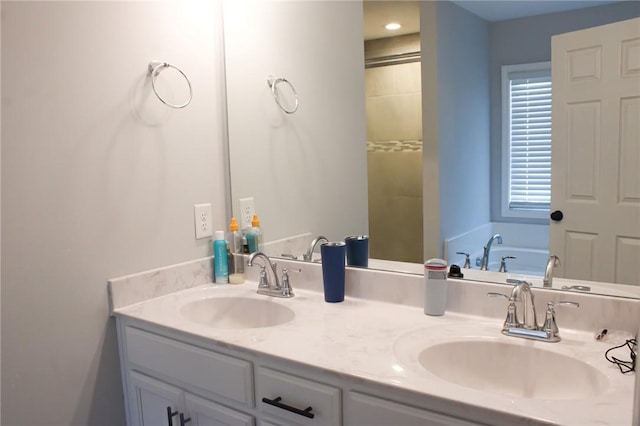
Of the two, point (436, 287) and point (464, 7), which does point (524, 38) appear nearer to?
point (464, 7)

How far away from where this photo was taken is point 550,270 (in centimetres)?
136

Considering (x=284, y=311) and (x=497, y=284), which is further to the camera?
(x=284, y=311)

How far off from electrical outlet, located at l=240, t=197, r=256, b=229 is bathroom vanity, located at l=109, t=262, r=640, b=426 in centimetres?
36

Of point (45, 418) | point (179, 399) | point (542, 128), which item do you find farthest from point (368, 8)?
point (45, 418)

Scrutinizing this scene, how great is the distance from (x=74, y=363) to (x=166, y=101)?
0.92 metres

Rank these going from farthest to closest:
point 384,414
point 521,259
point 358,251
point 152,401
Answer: point 358,251, point 152,401, point 521,259, point 384,414

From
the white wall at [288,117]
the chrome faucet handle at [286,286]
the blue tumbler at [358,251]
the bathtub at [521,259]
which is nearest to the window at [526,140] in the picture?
the bathtub at [521,259]

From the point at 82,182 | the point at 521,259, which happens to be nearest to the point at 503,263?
the point at 521,259

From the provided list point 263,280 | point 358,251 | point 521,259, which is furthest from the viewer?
point 263,280

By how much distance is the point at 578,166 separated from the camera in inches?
50.8

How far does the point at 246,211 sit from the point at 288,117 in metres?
0.42

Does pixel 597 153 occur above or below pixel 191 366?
above

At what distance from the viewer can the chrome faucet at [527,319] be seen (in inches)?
49.1

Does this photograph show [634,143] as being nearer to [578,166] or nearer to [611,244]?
[578,166]
